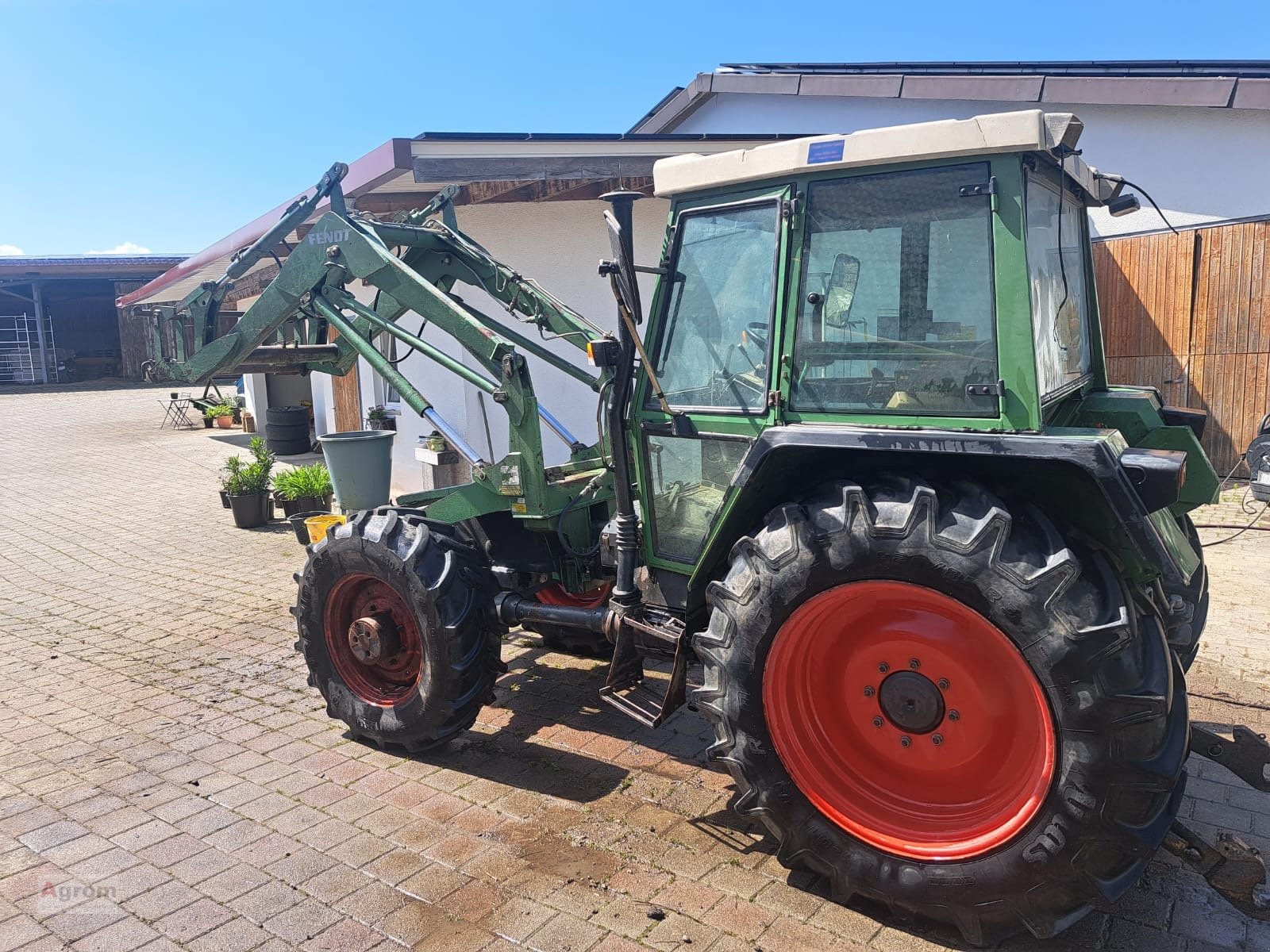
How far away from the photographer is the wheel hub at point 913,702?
112 inches

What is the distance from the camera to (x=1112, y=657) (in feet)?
8.03

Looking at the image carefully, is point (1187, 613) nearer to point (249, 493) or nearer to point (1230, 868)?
point (1230, 868)

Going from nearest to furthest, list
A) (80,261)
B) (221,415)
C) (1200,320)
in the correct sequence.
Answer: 1. (1200,320)
2. (221,415)
3. (80,261)

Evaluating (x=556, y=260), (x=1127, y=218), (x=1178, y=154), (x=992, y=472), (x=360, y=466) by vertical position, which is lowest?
(x=360, y=466)

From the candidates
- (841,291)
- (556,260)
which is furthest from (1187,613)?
(556,260)

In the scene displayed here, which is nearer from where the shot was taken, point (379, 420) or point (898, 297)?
point (898, 297)

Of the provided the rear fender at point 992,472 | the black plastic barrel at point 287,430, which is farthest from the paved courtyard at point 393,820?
the black plastic barrel at point 287,430

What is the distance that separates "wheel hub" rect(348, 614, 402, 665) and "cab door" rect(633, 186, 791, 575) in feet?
4.22

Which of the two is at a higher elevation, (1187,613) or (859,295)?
(859,295)

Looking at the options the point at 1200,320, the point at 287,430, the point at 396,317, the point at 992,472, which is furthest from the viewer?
the point at 287,430

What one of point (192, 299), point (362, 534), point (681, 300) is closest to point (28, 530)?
point (192, 299)

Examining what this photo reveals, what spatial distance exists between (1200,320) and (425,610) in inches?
336

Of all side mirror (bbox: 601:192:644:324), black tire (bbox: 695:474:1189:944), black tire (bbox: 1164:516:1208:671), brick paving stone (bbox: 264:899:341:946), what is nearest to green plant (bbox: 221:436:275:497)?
brick paving stone (bbox: 264:899:341:946)

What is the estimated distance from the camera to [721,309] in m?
3.31
